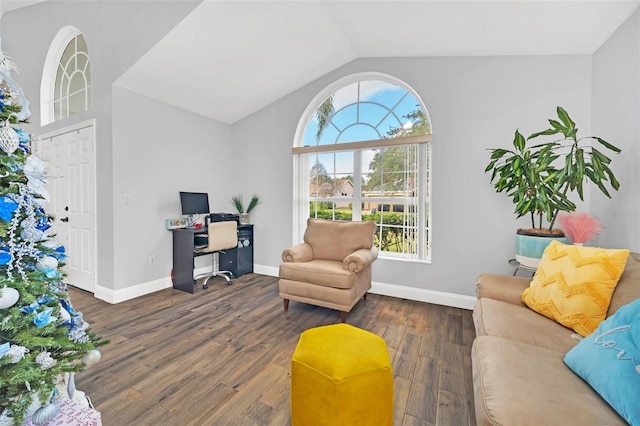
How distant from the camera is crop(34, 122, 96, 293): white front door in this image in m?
3.14

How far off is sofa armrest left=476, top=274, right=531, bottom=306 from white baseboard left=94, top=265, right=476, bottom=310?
100cm

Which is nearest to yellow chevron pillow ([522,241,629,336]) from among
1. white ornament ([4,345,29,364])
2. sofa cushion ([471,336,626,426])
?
sofa cushion ([471,336,626,426])

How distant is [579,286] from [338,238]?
1.95m

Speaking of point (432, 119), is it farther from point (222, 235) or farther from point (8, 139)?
point (8, 139)

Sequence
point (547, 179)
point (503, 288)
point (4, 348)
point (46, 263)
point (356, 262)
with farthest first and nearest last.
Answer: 1. point (356, 262)
2. point (547, 179)
3. point (503, 288)
4. point (46, 263)
5. point (4, 348)

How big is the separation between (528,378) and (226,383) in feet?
5.19

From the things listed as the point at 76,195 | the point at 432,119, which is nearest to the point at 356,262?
the point at 432,119

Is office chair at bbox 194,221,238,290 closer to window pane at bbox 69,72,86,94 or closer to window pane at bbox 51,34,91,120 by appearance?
window pane at bbox 51,34,91,120

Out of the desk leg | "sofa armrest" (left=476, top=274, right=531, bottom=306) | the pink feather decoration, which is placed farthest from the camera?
the desk leg

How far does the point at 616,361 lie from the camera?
3.10 ft

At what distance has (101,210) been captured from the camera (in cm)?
303

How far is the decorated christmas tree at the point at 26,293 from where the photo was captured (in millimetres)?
878

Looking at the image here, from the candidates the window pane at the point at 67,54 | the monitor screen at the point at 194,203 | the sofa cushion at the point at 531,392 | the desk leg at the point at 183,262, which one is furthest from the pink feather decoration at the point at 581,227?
the window pane at the point at 67,54

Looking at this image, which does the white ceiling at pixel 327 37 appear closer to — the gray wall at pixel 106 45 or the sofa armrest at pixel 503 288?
the gray wall at pixel 106 45
